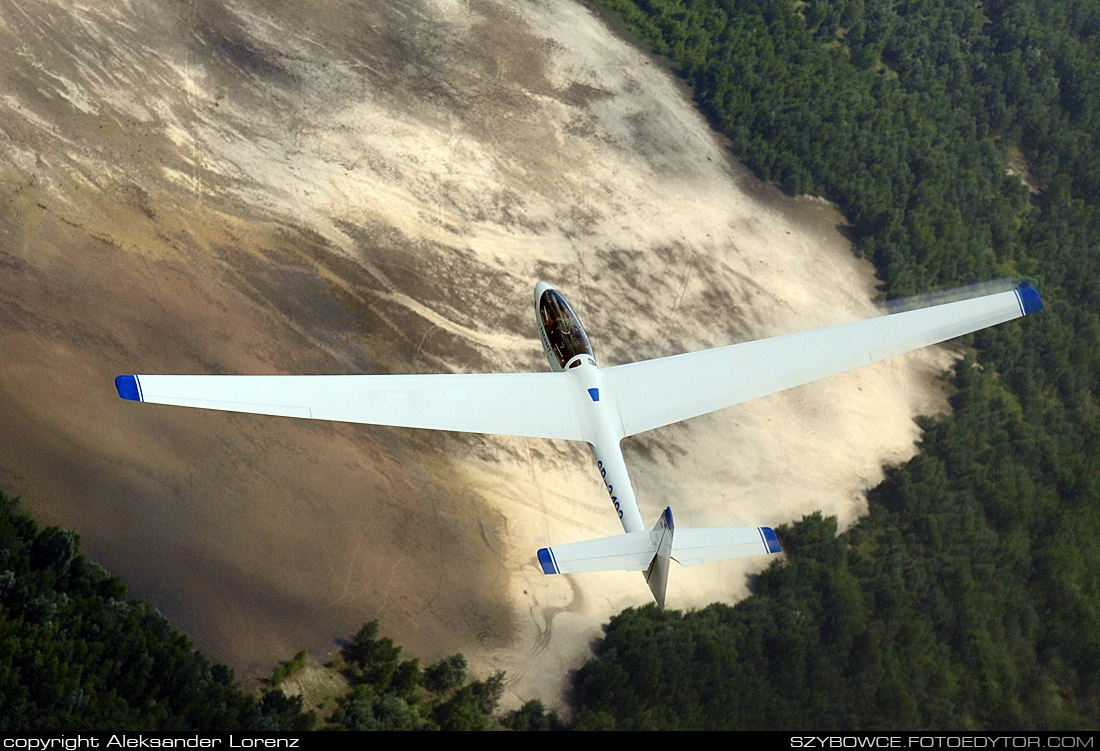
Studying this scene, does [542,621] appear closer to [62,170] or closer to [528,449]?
[528,449]

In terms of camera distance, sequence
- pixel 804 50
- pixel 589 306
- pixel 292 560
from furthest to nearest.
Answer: pixel 804 50, pixel 589 306, pixel 292 560

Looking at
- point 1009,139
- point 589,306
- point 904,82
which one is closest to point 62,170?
point 589,306

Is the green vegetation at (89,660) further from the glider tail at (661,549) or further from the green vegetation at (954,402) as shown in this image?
the green vegetation at (954,402)

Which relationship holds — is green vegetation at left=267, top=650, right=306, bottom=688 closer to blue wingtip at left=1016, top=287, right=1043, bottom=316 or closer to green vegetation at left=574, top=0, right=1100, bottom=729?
green vegetation at left=574, top=0, right=1100, bottom=729

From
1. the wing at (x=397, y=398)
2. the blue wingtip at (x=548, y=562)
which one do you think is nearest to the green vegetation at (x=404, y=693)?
the wing at (x=397, y=398)

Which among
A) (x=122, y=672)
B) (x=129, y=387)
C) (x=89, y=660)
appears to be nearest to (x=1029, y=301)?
(x=129, y=387)

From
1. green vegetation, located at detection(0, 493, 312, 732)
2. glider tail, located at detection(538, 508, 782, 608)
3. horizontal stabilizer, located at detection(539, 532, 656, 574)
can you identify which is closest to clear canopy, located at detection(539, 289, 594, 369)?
horizontal stabilizer, located at detection(539, 532, 656, 574)

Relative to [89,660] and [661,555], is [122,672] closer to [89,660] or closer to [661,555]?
[89,660]
